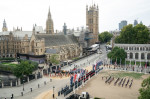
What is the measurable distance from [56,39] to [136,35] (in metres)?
46.8

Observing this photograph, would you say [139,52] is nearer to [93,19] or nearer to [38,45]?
[38,45]

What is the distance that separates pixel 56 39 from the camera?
281 ft

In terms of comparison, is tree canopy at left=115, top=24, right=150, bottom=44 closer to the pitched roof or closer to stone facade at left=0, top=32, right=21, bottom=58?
the pitched roof

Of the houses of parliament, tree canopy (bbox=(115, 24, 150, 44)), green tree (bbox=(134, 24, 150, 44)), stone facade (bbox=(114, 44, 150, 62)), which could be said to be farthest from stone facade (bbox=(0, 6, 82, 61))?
green tree (bbox=(134, 24, 150, 44))

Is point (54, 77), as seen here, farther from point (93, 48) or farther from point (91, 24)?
point (91, 24)

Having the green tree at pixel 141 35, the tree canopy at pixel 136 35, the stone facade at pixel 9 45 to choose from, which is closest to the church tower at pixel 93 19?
the tree canopy at pixel 136 35

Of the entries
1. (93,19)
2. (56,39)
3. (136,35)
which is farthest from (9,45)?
(136,35)

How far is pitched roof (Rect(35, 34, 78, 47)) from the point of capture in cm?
7842

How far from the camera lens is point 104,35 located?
6147 inches

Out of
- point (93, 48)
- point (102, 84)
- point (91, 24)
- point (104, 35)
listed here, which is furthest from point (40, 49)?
point (104, 35)

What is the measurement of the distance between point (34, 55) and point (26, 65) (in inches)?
1114

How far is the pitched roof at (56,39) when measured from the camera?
3087 inches

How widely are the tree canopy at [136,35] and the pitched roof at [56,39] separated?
32374 millimetres

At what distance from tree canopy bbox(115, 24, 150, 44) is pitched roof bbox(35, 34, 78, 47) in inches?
1275
